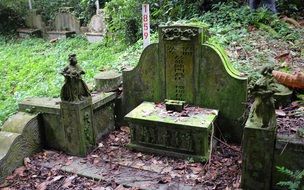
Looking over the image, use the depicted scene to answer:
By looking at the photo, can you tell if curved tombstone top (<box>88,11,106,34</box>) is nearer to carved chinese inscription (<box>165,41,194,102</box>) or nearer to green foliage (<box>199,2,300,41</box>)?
green foliage (<box>199,2,300,41</box>)

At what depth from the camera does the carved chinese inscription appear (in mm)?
5102

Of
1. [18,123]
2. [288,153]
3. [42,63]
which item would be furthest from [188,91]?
[42,63]

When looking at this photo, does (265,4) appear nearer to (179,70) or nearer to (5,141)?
(179,70)

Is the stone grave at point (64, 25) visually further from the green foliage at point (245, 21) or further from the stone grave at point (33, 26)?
the green foliage at point (245, 21)

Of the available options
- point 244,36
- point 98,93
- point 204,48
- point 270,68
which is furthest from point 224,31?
point 270,68

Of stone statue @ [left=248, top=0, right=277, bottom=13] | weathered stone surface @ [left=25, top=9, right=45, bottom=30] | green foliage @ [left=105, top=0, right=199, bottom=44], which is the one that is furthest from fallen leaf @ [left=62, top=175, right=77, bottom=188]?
weathered stone surface @ [left=25, top=9, right=45, bottom=30]

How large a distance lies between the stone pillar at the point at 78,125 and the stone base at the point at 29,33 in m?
12.7

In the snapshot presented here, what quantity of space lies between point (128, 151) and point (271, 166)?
7.42 feet

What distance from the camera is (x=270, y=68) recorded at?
3686 mm

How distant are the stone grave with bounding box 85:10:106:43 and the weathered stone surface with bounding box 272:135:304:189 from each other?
11.5m

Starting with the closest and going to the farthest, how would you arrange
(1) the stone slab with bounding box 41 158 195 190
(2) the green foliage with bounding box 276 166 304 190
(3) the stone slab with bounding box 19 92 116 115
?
1. (2) the green foliage with bounding box 276 166 304 190
2. (1) the stone slab with bounding box 41 158 195 190
3. (3) the stone slab with bounding box 19 92 116 115

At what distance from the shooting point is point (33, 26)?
1719 cm

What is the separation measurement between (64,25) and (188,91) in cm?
1254

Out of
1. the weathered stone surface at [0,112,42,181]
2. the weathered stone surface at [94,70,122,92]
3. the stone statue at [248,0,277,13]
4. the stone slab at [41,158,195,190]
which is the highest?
the stone statue at [248,0,277,13]
